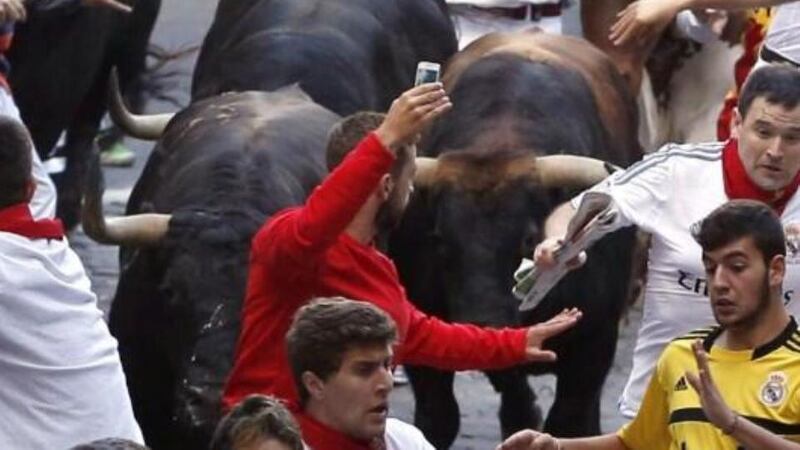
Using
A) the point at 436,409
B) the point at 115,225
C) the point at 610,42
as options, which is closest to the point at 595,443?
the point at 115,225

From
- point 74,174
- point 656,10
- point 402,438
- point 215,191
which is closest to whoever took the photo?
point 402,438

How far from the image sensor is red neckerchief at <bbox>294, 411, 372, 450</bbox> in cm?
750

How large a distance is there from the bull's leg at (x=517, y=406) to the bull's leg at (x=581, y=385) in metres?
0.19

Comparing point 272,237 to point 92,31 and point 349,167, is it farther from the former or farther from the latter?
point 92,31

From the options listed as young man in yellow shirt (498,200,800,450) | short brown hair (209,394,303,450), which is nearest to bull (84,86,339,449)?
young man in yellow shirt (498,200,800,450)

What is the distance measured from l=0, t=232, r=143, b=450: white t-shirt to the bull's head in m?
2.41

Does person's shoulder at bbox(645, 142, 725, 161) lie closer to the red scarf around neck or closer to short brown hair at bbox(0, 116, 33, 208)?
short brown hair at bbox(0, 116, 33, 208)

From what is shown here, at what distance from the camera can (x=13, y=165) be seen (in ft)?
28.6

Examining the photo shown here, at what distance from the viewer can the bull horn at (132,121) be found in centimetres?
1227

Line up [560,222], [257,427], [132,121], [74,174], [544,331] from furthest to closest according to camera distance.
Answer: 1. [74,174]
2. [132,121]
3. [560,222]
4. [544,331]
5. [257,427]

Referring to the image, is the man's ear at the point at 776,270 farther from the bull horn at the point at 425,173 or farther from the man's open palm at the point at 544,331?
the bull horn at the point at 425,173

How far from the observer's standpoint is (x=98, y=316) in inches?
360

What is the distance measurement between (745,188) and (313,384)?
2.07 metres

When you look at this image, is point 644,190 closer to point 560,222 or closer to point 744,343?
point 560,222
